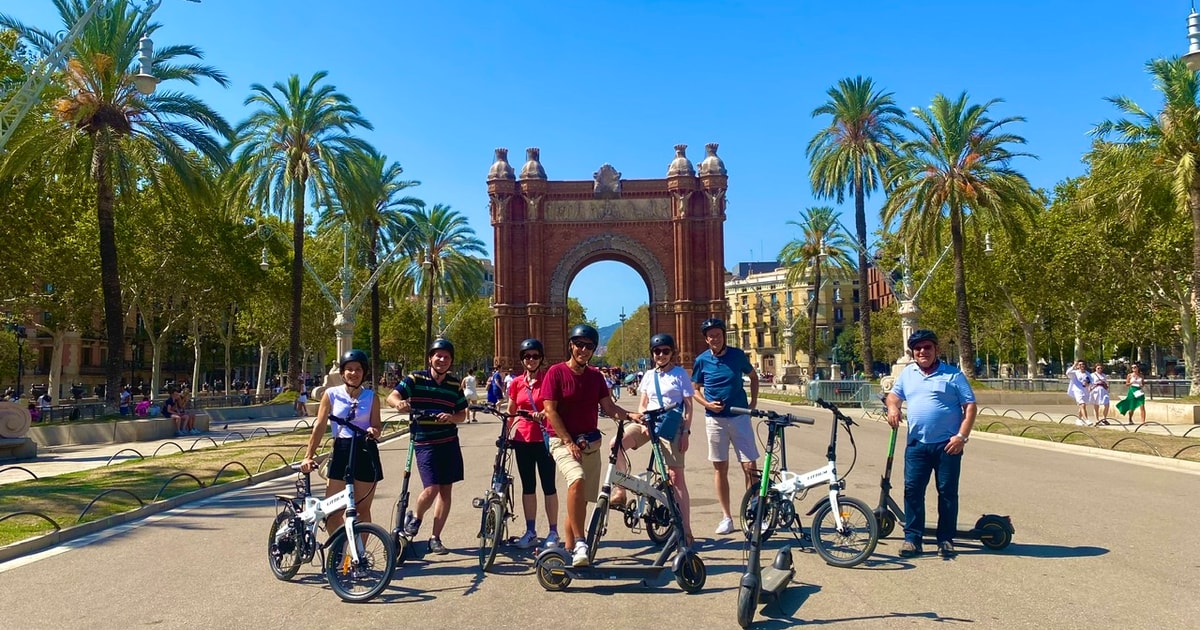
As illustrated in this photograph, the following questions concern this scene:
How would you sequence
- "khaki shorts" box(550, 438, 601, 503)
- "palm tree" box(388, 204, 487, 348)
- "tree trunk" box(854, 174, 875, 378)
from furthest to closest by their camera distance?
"palm tree" box(388, 204, 487, 348), "tree trunk" box(854, 174, 875, 378), "khaki shorts" box(550, 438, 601, 503)

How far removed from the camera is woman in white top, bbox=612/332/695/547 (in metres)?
6.76

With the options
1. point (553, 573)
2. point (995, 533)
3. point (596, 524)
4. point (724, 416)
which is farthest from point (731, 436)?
point (553, 573)

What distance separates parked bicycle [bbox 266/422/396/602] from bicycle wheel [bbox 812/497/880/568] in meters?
3.20

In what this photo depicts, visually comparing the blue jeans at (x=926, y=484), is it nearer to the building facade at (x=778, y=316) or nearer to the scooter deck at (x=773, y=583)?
the scooter deck at (x=773, y=583)

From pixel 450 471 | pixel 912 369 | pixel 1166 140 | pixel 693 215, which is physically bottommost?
pixel 450 471

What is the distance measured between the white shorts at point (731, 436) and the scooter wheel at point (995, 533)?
6.29ft

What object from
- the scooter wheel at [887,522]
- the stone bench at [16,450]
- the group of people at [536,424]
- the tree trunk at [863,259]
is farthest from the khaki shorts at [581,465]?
the tree trunk at [863,259]

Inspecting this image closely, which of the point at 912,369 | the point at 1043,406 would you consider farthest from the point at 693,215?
the point at 912,369

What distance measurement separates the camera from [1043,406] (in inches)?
1182

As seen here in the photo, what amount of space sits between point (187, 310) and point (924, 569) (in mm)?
43489

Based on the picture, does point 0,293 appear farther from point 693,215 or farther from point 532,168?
point 693,215

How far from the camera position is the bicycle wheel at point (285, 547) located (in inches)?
245

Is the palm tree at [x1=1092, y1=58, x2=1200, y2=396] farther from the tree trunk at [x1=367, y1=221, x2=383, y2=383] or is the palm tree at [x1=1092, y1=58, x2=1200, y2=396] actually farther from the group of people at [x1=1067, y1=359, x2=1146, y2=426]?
the tree trunk at [x1=367, y1=221, x2=383, y2=383]

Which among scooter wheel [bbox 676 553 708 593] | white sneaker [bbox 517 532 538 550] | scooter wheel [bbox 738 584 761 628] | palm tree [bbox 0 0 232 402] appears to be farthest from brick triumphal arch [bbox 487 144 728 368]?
scooter wheel [bbox 738 584 761 628]
